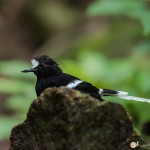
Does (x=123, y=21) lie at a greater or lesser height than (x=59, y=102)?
greater

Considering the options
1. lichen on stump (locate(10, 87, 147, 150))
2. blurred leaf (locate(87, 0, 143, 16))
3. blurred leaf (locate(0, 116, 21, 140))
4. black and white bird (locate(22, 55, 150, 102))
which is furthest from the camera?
blurred leaf (locate(0, 116, 21, 140))

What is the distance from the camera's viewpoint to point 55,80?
4730 mm

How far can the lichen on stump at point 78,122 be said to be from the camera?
12.0 ft

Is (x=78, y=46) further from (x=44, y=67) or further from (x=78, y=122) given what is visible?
(x=78, y=122)

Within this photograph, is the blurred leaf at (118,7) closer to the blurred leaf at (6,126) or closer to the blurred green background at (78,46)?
the blurred green background at (78,46)

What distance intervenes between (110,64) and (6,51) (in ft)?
22.2

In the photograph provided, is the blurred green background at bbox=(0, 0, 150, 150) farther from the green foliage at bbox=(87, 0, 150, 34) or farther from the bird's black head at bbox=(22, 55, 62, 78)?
the bird's black head at bbox=(22, 55, 62, 78)

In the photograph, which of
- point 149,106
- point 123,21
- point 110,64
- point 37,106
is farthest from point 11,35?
point 37,106

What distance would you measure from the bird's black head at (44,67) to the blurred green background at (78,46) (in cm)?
82

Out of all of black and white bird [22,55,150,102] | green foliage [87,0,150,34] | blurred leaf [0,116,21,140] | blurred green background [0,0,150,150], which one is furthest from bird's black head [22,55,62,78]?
blurred leaf [0,116,21,140]

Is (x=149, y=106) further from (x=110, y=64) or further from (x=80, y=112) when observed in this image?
(x=80, y=112)

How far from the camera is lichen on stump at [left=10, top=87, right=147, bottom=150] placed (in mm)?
3658

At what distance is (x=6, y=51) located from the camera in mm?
13641

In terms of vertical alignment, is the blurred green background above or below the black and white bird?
above
